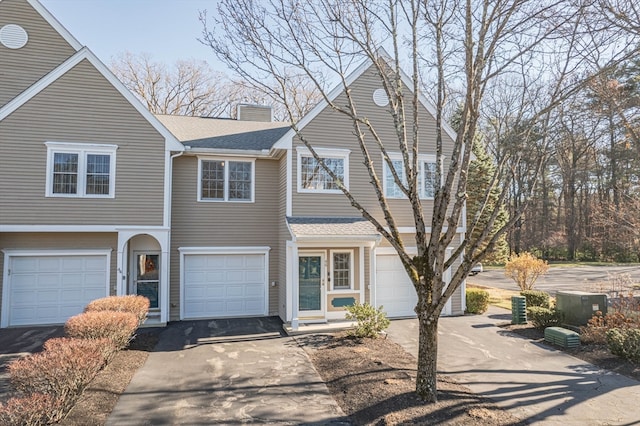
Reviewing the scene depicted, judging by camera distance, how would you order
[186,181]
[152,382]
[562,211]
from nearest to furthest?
1. [152,382]
2. [186,181]
3. [562,211]

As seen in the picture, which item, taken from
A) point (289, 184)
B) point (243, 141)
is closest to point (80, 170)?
point (243, 141)

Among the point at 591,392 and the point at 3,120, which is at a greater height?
the point at 3,120

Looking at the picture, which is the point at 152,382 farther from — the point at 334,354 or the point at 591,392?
the point at 591,392

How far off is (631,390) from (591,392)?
2.61ft

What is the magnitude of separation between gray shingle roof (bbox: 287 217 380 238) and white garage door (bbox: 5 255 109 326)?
Result: 20.1 feet

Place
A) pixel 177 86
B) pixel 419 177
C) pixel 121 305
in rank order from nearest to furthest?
pixel 121 305, pixel 419 177, pixel 177 86

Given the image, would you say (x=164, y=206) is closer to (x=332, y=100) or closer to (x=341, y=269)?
(x=341, y=269)

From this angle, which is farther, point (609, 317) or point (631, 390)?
point (609, 317)

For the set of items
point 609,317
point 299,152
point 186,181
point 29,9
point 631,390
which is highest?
point 29,9

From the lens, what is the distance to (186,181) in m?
12.4

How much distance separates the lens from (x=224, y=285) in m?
12.6

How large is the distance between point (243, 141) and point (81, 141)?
16.3ft

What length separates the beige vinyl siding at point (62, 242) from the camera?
1095cm

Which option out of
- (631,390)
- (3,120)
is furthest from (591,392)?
(3,120)
